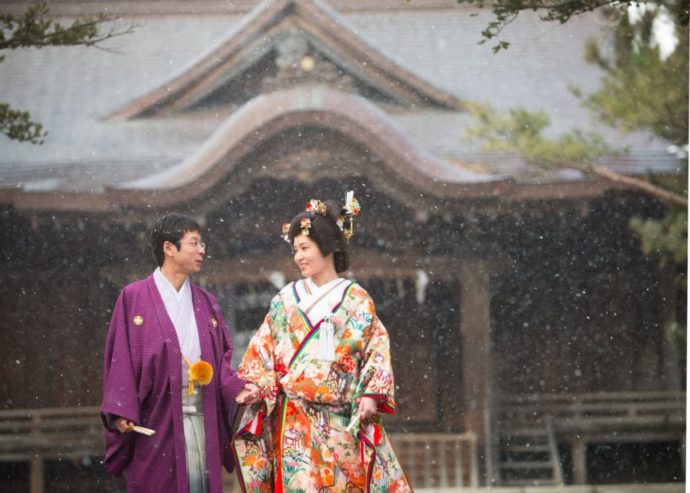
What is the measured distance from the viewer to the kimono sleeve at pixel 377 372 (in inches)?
181

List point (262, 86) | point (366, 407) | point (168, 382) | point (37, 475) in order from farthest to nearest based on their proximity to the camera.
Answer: point (262, 86), point (37, 475), point (168, 382), point (366, 407)

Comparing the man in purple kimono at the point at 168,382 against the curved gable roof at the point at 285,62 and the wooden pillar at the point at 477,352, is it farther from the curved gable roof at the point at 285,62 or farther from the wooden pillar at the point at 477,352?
the curved gable roof at the point at 285,62

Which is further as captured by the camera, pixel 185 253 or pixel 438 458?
pixel 438 458

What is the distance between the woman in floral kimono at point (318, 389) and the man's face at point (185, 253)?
1.34 ft

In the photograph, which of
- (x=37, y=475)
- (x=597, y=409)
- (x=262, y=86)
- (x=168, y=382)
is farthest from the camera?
(x=262, y=86)

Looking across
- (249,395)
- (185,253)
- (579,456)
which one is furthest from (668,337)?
(185,253)

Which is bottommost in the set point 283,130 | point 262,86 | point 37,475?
point 37,475

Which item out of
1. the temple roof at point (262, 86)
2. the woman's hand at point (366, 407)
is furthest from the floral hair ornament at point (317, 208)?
the temple roof at point (262, 86)

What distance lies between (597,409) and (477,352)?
0.95 meters

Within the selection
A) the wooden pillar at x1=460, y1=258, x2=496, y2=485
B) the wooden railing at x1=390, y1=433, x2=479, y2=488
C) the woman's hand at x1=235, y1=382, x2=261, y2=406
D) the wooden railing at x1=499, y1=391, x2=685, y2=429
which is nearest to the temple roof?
the wooden pillar at x1=460, y1=258, x2=496, y2=485

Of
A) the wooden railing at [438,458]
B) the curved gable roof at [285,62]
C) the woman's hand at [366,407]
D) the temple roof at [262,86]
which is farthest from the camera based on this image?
the curved gable roof at [285,62]

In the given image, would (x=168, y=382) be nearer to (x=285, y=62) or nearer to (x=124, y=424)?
(x=124, y=424)

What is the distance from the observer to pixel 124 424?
4590 millimetres

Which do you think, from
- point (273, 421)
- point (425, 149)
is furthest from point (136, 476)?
point (425, 149)
